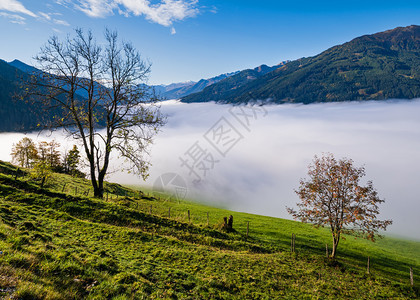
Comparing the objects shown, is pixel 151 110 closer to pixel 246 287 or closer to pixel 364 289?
pixel 246 287

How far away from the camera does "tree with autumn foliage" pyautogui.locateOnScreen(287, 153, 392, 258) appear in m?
25.6

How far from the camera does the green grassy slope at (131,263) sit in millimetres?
8289

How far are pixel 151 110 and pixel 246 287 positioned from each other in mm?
25117

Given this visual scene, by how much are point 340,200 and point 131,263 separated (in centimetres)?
2755

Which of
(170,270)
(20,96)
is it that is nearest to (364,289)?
(170,270)

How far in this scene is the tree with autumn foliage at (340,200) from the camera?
2564 cm

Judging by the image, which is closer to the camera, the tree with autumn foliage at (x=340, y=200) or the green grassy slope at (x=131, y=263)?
the green grassy slope at (x=131, y=263)

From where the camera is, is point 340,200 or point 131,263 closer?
point 131,263

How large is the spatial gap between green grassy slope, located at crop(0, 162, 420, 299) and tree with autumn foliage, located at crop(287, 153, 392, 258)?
535cm

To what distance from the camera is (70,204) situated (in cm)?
2420

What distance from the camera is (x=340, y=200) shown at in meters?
27.3

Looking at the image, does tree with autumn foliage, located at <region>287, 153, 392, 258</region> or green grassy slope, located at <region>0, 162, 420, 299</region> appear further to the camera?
tree with autumn foliage, located at <region>287, 153, 392, 258</region>

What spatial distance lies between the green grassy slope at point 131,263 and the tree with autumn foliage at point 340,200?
5.35 m

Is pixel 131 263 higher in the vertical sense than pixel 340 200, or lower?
lower
